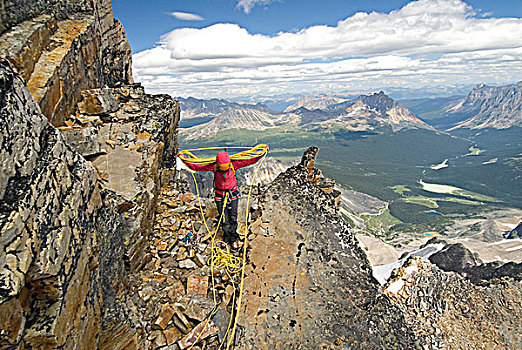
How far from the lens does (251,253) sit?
1040 centimetres

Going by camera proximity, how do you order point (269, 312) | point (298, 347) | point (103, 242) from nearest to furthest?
point (103, 242) → point (298, 347) → point (269, 312)

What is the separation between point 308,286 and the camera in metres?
9.66

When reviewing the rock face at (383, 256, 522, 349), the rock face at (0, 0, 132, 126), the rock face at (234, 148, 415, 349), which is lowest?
the rock face at (383, 256, 522, 349)

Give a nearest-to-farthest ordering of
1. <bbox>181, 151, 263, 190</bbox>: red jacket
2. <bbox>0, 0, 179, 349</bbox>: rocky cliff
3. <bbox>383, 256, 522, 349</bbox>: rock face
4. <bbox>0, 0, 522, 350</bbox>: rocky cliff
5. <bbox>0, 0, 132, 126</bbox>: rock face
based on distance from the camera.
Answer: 1. <bbox>0, 0, 179, 349</bbox>: rocky cliff
2. <bbox>0, 0, 522, 350</bbox>: rocky cliff
3. <bbox>0, 0, 132, 126</bbox>: rock face
4. <bbox>181, 151, 263, 190</bbox>: red jacket
5. <bbox>383, 256, 522, 349</bbox>: rock face

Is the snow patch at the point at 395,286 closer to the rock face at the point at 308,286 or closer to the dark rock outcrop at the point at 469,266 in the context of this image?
the rock face at the point at 308,286

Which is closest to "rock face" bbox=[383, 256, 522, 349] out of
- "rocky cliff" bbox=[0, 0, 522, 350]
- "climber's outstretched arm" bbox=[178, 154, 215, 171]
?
"rocky cliff" bbox=[0, 0, 522, 350]

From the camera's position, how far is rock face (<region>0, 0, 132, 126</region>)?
847 cm

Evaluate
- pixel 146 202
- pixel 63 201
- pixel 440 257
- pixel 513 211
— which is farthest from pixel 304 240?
pixel 513 211

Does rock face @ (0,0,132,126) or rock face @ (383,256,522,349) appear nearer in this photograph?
rock face @ (0,0,132,126)

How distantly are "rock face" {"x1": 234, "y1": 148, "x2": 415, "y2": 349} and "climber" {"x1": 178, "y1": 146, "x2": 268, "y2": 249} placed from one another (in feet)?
3.17

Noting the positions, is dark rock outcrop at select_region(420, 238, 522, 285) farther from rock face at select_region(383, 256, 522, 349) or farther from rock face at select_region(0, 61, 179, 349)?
rock face at select_region(0, 61, 179, 349)

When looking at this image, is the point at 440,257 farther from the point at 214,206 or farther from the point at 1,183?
the point at 1,183

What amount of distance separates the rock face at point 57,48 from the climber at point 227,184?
452 cm

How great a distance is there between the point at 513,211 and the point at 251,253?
251692mm
